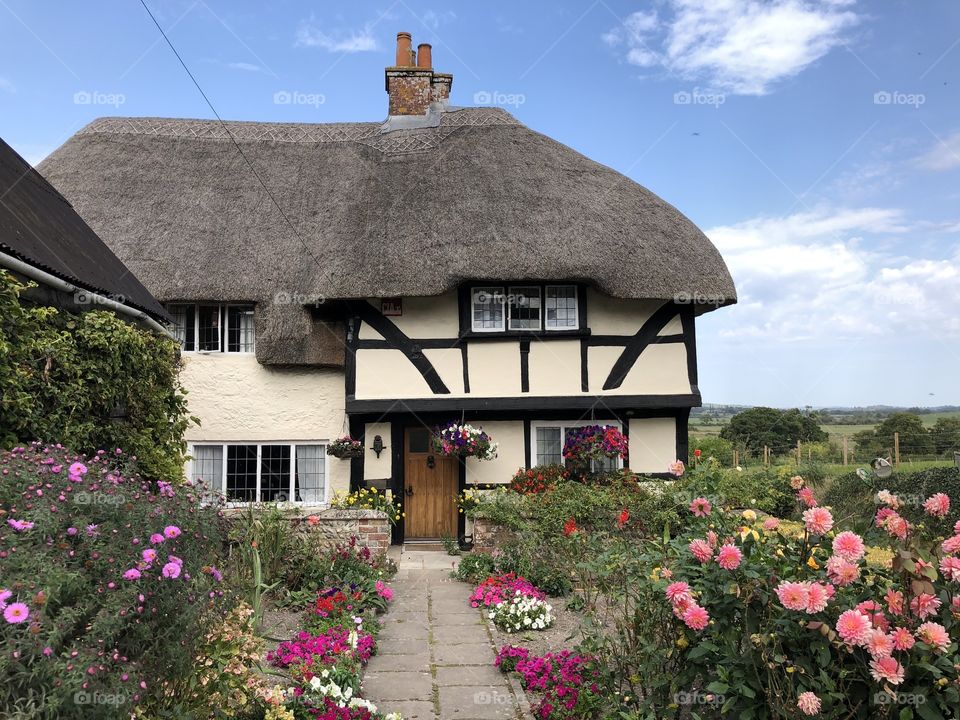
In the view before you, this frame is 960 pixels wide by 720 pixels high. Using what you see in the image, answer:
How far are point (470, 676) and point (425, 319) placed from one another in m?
6.64

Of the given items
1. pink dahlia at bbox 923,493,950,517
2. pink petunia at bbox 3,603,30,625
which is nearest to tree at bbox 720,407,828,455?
pink dahlia at bbox 923,493,950,517

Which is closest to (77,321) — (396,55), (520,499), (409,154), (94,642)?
(94,642)

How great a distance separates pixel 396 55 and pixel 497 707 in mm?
12905

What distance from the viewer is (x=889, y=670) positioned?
278 cm

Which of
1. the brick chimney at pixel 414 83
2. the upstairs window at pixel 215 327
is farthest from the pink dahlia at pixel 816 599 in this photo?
the brick chimney at pixel 414 83

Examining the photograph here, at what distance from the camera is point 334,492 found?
11172mm

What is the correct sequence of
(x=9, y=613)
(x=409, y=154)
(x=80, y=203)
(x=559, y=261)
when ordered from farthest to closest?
(x=409, y=154), (x=80, y=203), (x=559, y=261), (x=9, y=613)

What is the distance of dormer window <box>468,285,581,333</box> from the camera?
36.6 ft

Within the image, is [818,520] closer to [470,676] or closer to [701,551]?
[701,551]

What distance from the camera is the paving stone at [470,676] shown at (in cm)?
529

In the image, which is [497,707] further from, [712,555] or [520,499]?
[520,499]

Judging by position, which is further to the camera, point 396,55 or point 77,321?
point 396,55

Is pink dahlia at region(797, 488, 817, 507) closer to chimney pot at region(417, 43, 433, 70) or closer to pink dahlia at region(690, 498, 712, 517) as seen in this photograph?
pink dahlia at region(690, 498, 712, 517)

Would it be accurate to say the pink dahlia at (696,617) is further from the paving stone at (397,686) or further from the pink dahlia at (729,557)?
the paving stone at (397,686)
